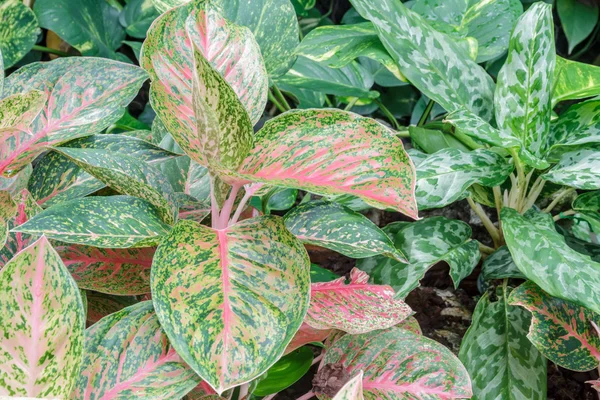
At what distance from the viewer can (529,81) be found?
2.78ft

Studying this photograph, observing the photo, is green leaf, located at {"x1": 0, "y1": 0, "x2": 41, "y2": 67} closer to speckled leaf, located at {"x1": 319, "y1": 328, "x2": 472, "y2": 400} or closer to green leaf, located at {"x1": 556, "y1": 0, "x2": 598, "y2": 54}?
speckled leaf, located at {"x1": 319, "y1": 328, "x2": 472, "y2": 400}

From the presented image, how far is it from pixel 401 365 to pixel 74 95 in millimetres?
507

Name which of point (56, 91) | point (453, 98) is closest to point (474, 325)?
point (453, 98)

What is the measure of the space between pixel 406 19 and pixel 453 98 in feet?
0.50

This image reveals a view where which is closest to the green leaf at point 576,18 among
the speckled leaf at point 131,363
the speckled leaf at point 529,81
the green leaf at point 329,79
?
the green leaf at point 329,79

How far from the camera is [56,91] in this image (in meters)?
0.68

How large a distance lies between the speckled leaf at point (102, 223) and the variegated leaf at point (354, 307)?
0.63ft

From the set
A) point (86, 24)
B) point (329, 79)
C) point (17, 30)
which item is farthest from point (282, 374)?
point (86, 24)

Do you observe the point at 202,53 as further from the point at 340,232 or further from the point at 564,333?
the point at 564,333

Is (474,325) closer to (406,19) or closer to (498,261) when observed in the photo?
(498,261)

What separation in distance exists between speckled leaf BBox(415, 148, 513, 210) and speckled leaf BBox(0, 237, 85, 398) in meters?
0.47

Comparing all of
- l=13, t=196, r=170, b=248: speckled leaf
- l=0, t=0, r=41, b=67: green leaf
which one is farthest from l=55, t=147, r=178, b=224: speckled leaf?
l=0, t=0, r=41, b=67: green leaf

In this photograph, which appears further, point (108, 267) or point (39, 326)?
point (108, 267)

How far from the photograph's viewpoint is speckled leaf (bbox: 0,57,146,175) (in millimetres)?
642
